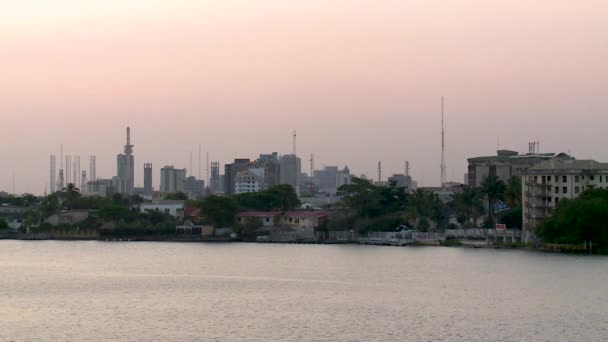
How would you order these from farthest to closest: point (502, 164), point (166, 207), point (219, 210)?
point (166, 207) < point (502, 164) < point (219, 210)

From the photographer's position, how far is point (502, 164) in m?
118

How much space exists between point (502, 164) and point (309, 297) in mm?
76381

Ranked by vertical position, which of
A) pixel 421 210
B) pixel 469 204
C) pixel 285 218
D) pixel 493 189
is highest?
pixel 493 189

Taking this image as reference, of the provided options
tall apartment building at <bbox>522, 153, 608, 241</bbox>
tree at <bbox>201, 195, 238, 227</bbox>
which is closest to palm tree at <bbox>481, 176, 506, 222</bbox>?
tall apartment building at <bbox>522, 153, 608, 241</bbox>

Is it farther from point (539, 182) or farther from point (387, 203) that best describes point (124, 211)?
point (539, 182)

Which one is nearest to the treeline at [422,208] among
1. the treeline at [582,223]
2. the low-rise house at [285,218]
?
the low-rise house at [285,218]

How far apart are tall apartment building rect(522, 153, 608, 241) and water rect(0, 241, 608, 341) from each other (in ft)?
32.9

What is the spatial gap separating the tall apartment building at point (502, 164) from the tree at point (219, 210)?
27.4 meters

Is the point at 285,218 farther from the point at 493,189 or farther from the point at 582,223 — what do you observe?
the point at 582,223

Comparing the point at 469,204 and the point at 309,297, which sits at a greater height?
the point at 469,204

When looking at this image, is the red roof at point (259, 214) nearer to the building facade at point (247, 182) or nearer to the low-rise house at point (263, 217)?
the low-rise house at point (263, 217)

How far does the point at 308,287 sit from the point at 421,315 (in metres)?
11.1

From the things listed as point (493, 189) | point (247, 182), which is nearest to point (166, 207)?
point (493, 189)

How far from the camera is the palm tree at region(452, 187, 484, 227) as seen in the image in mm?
87688
